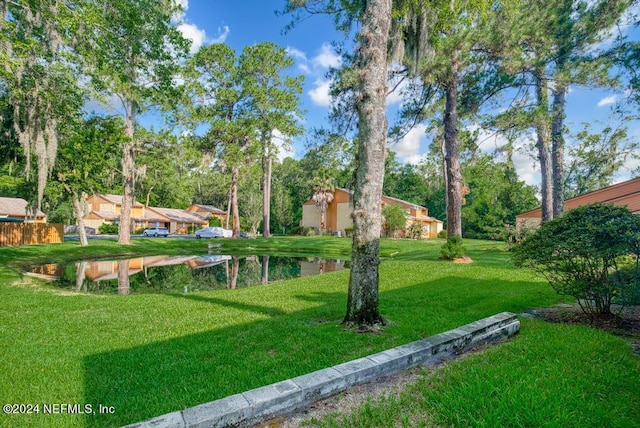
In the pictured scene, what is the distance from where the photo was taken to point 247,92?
25.1m

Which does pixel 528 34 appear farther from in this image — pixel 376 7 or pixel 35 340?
pixel 35 340

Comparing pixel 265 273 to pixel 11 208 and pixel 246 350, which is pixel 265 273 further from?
pixel 11 208

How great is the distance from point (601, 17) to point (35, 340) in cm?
1364

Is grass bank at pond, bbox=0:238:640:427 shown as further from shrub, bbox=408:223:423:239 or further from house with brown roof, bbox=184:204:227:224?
house with brown roof, bbox=184:204:227:224

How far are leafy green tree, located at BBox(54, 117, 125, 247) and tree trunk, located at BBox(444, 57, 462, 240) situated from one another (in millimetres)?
14972

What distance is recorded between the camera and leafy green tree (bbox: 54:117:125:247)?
48.6 feet

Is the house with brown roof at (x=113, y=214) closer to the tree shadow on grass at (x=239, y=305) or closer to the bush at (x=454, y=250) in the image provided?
the tree shadow on grass at (x=239, y=305)

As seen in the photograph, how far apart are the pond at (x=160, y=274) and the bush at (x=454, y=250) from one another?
15.5ft

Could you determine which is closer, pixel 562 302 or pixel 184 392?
pixel 184 392

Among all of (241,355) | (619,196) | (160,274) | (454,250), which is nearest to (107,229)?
(160,274)

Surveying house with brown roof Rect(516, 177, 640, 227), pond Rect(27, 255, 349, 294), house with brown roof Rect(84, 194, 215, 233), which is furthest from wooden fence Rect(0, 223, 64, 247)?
house with brown roof Rect(516, 177, 640, 227)

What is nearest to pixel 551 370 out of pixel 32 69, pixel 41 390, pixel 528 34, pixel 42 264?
pixel 41 390

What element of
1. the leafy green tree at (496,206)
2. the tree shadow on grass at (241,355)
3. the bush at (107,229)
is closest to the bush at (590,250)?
the tree shadow on grass at (241,355)

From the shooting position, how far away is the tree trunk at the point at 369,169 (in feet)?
13.9
